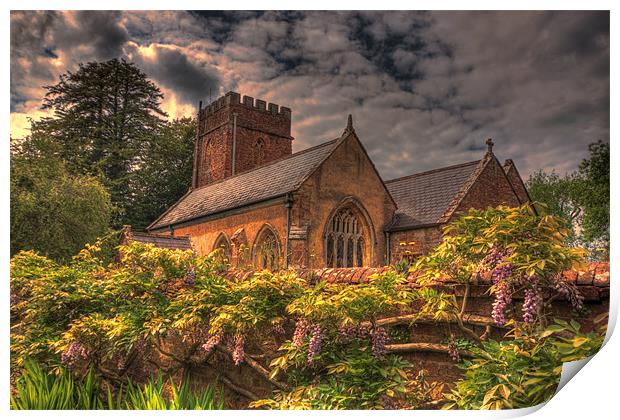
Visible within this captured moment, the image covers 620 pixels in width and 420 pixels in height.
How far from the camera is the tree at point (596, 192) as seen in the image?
21.8ft

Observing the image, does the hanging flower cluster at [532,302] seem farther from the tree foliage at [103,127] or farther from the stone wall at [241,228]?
the stone wall at [241,228]

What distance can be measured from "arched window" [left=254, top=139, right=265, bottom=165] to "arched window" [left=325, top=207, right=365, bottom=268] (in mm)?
7903

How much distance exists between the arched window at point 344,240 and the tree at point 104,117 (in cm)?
618

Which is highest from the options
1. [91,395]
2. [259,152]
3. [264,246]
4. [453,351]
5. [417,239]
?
[259,152]

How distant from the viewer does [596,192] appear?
7059mm

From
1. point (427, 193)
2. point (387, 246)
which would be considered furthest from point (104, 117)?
point (427, 193)

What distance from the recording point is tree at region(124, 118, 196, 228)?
12984 mm

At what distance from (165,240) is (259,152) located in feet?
21.1

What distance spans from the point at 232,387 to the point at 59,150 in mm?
5271

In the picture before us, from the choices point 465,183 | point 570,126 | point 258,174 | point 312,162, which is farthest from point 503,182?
point 570,126

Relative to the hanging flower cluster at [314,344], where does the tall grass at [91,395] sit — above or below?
below

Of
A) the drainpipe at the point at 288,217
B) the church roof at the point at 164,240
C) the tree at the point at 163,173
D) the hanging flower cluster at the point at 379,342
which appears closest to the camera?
the hanging flower cluster at the point at 379,342

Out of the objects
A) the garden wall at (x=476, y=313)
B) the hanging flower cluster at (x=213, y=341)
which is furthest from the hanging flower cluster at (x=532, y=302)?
the hanging flower cluster at (x=213, y=341)

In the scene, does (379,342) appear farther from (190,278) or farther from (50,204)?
(50,204)
